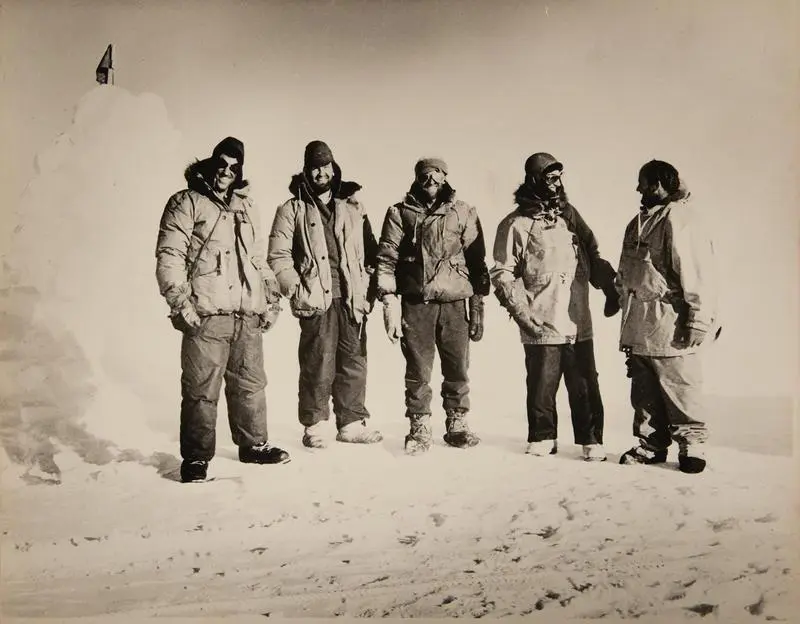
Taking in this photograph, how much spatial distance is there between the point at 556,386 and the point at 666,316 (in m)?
0.45

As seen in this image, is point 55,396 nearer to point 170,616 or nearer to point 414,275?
point 170,616

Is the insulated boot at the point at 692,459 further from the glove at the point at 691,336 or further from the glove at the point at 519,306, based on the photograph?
the glove at the point at 519,306

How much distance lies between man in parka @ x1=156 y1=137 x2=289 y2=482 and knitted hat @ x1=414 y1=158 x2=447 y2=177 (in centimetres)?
61

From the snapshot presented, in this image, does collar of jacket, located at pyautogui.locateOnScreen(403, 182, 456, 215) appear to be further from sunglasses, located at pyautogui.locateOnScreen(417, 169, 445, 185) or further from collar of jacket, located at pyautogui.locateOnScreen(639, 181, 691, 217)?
collar of jacket, located at pyautogui.locateOnScreen(639, 181, 691, 217)

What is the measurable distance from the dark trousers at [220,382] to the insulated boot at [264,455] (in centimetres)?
2

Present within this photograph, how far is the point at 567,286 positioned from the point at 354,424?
90 cm

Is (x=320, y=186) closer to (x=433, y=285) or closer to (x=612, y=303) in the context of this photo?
(x=433, y=285)

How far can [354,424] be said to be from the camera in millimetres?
2676

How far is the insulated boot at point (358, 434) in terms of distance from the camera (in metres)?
2.66

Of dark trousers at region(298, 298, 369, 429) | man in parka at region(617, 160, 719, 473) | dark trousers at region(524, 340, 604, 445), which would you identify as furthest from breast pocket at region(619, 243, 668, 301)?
dark trousers at region(298, 298, 369, 429)

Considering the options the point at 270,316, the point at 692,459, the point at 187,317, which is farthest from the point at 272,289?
the point at 692,459

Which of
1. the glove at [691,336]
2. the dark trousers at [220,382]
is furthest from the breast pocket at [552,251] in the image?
the dark trousers at [220,382]

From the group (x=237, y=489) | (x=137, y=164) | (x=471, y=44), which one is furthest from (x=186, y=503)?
(x=471, y=44)

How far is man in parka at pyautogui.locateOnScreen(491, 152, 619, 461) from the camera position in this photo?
8.66 feet
